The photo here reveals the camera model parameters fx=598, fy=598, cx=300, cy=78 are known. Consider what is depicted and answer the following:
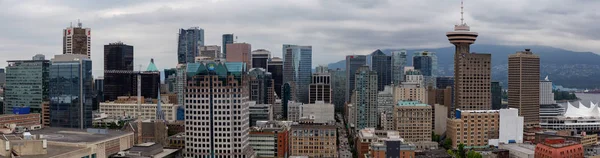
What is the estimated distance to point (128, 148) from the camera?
71.3 meters

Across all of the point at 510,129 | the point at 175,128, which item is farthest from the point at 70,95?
the point at 510,129

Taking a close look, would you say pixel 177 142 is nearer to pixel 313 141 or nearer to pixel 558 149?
pixel 313 141

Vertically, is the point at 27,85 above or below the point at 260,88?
above

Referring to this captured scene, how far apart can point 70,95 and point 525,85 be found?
96920 mm

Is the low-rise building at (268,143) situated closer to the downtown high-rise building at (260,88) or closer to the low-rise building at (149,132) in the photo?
the low-rise building at (149,132)

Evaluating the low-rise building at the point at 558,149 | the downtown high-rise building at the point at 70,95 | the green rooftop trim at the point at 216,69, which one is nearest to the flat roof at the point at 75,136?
the green rooftop trim at the point at 216,69

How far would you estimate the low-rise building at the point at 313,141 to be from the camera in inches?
3381

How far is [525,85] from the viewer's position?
136250mm

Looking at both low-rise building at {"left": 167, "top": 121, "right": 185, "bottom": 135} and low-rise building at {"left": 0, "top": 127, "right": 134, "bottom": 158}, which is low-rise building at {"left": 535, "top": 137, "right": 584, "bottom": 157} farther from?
low-rise building at {"left": 167, "top": 121, "right": 185, "bottom": 135}

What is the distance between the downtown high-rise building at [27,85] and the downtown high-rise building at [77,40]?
61.9 metres

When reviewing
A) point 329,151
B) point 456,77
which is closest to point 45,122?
point 329,151

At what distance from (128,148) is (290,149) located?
25792mm

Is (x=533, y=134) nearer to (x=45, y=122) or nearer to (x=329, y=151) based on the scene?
(x=329, y=151)

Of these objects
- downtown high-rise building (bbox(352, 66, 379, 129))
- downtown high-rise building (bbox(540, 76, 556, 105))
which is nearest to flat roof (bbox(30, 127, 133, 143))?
downtown high-rise building (bbox(352, 66, 379, 129))
